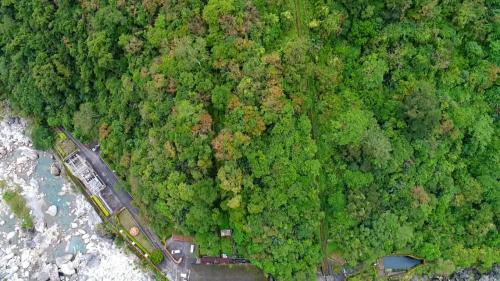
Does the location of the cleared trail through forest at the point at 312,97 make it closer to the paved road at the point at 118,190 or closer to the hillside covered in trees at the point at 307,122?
the hillside covered in trees at the point at 307,122

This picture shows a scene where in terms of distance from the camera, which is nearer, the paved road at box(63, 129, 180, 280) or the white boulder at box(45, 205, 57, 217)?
the paved road at box(63, 129, 180, 280)

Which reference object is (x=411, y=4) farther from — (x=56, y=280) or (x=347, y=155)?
(x=56, y=280)

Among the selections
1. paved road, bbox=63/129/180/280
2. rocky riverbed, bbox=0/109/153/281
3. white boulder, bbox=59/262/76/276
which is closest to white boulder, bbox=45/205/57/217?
rocky riverbed, bbox=0/109/153/281

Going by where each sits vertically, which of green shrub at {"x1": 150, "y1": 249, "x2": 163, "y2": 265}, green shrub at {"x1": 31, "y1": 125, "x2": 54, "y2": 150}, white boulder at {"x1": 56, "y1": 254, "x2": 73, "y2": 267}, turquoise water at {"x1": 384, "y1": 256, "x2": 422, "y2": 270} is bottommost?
turquoise water at {"x1": 384, "y1": 256, "x2": 422, "y2": 270}

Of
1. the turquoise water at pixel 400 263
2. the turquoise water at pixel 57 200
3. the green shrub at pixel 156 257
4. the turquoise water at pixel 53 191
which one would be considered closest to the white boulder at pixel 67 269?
the turquoise water at pixel 57 200

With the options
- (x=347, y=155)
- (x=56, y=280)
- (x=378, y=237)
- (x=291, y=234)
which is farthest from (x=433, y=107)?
(x=56, y=280)

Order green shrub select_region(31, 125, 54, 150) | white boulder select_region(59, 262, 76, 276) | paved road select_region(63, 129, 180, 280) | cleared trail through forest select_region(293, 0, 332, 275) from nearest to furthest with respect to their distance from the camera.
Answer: cleared trail through forest select_region(293, 0, 332, 275) → paved road select_region(63, 129, 180, 280) → white boulder select_region(59, 262, 76, 276) → green shrub select_region(31, 125, 54, 150)

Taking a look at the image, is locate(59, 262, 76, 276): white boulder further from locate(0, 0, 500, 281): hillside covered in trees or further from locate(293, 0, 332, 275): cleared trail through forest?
locate(293, 0, 332, 275): cleared trail through forest
